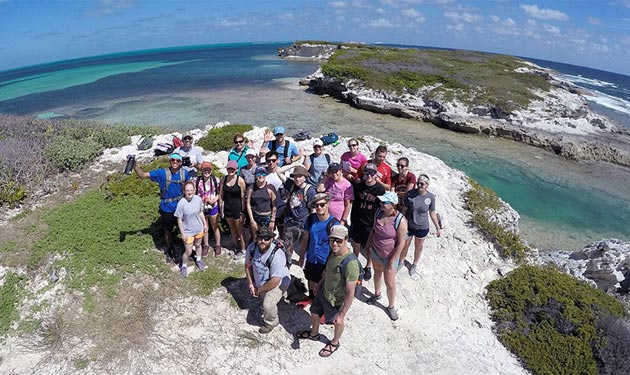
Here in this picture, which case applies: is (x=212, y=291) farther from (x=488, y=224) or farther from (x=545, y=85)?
(x=545, y=85)

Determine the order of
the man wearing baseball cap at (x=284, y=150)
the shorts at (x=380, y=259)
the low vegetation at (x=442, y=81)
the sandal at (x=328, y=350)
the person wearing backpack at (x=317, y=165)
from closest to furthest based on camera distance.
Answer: the sandal at (x=328, y=350) < the shorts at (x=380, y=259) < the person wearing backpack at (x=317, y=165) < the man wearing baseball cap at (x=284, y=150) < the low vegetation at (x=442, y=81)

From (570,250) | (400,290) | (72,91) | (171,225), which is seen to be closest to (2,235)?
(171,225)

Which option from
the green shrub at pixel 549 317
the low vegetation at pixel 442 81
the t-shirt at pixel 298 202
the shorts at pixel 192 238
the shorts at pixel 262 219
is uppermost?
the low vegetation at pixel 442 81

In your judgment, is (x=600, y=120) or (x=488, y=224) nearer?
(x=488, y=224)

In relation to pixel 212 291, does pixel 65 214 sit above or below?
above

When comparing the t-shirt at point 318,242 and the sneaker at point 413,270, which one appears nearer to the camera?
the t-shirt at point 318,242

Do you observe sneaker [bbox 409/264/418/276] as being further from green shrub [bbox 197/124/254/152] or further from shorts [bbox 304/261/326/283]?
green shrub [bbox 197/124/254/152]

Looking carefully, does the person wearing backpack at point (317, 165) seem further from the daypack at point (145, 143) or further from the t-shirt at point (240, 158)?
the daypack at point (145, 143)

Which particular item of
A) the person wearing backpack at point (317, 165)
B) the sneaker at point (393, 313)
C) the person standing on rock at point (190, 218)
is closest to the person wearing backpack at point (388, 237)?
the sneaker at point (393, 313)

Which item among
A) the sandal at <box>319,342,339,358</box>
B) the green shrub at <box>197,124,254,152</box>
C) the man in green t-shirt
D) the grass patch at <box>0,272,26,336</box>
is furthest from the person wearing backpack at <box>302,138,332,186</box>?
the green shrub at <box>197,124,254,152</box>
